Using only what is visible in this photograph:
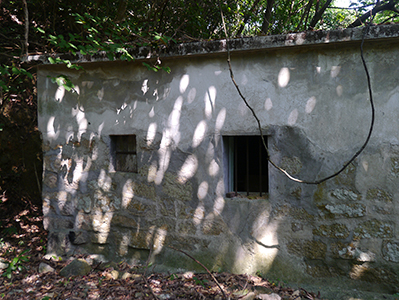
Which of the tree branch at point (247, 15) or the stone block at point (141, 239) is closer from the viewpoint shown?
the stone block at point (141, 239)

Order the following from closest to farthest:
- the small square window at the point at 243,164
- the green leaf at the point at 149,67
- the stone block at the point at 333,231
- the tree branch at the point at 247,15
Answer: the stone block at the point at 333,231 < the green leaf at the point at 149,67 < the small square window at the point at 243,164 < the tree branch at the point at 247,15

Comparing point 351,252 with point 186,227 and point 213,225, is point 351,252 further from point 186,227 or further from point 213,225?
point 186,227

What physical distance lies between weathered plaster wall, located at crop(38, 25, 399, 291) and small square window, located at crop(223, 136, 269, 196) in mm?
159

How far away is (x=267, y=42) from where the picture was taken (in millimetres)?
2773

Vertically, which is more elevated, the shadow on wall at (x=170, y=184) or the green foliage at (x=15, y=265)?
the shadow on wall at (x=170, y=184)

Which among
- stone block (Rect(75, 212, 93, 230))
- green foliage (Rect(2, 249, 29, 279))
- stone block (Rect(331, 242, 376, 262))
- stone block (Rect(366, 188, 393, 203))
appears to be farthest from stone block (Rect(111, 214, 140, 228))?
stone block (Rect(366, 188, 393, 203))

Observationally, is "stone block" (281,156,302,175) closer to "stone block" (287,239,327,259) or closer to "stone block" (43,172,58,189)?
"stone block" (287,239,327,259)

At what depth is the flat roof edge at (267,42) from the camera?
2.50 meters

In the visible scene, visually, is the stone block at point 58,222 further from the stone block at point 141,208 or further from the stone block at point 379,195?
the stone block at point 379,195

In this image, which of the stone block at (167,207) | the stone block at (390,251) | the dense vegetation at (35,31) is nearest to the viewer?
the stone block at (390,251)

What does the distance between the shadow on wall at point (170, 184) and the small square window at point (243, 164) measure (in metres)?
0.16

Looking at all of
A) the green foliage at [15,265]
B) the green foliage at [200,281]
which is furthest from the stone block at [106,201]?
the green foliage at [200,281]

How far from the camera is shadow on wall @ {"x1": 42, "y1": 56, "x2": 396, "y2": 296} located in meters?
2.88

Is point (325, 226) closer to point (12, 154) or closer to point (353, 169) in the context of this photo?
point (353, 169)
